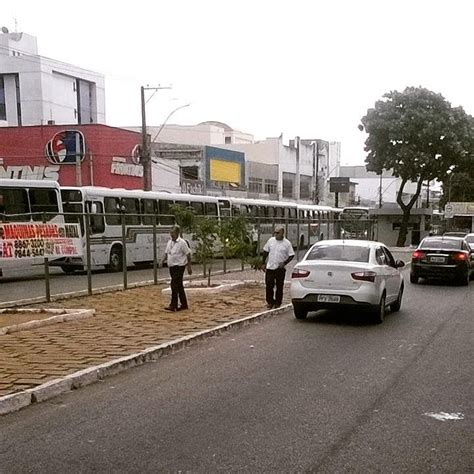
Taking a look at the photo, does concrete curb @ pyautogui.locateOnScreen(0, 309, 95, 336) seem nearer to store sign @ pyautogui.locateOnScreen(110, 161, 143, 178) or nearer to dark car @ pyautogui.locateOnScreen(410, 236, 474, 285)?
dark car @ pyautogui.locateOnScreen(410, 236, 474, 285)

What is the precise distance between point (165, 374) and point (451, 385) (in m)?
3.25

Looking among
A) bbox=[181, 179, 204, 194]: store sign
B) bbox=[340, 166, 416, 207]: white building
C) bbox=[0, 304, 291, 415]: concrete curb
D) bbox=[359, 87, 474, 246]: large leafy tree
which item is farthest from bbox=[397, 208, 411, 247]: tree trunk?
bbox=[340, 166, 416, 207]: white building

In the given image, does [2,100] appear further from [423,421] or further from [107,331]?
[423,421]

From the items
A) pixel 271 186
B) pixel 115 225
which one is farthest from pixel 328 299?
pixel 271 186

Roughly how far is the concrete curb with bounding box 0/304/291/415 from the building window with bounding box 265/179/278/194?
167ft


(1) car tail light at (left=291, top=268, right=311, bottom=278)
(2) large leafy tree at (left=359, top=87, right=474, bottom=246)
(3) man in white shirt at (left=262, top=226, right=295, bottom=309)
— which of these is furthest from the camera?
(2) large leafy tree at (left=359, top=87, right=474, bottom=246)

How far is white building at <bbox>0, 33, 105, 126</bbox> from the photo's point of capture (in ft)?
185

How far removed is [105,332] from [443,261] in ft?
40.0

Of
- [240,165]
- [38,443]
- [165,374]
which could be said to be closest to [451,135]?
[240,165]

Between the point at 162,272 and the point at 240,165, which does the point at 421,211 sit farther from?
the point at 162,272

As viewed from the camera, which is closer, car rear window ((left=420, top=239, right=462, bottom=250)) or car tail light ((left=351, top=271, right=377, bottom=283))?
car tail light ((left=351, top=271, right=377, bottom=283))

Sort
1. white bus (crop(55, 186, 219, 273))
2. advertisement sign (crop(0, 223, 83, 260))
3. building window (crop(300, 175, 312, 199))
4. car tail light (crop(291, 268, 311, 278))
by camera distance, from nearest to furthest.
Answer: car tail light (crop(291, 268, 311, 278)) < advertisement sign (crop(0, 223, 83, 260)) < white bus (crop(55, 186, 219, 273)) < building window (crop(300, 175, 312, 199))

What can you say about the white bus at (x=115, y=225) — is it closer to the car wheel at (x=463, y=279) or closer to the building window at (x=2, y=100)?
the car wheel at (x=463, y=279)

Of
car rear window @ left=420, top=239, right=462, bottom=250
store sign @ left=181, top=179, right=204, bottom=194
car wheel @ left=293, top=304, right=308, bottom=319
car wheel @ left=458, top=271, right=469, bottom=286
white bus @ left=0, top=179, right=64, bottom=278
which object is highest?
store sign @ left=181, top=179, right=204, bottom=194
